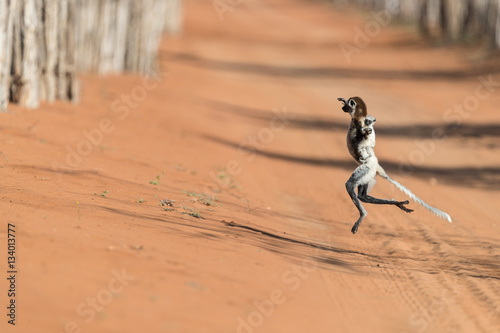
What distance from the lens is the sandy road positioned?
5.87 meters

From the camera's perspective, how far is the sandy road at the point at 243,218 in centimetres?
587

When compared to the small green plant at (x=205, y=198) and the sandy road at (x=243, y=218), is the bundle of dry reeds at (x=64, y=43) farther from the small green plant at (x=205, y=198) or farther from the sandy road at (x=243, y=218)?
the small green plant at (x=205, y=198)

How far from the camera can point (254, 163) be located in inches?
546

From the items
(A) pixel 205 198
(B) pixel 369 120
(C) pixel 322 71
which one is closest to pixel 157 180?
(A) pixel 205 198

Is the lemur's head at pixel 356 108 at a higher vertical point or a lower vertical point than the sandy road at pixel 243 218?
higher

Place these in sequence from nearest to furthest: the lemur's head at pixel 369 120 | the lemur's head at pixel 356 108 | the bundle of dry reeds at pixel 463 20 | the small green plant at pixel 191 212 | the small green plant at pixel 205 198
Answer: the lemur's head at pixel 369 120
the lemur's head at pixel 356 108
the small green plant at pixel 191 212
the small green plant at pixel 205 198
the bundle of dry reeds at pixel 463 20

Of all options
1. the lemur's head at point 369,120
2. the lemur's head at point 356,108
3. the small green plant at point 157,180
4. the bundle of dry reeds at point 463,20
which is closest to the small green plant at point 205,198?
the small green plant at point 157,180

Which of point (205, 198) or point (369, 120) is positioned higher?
point (369, 120)

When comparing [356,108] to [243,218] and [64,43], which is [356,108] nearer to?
[243,218]

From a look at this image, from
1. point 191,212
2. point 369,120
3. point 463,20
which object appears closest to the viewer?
point 369,120

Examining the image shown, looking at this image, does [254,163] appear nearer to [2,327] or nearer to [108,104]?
[108,104]

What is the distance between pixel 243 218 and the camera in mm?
9219

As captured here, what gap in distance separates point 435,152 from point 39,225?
1091cm

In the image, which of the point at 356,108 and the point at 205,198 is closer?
the point at 356,108
